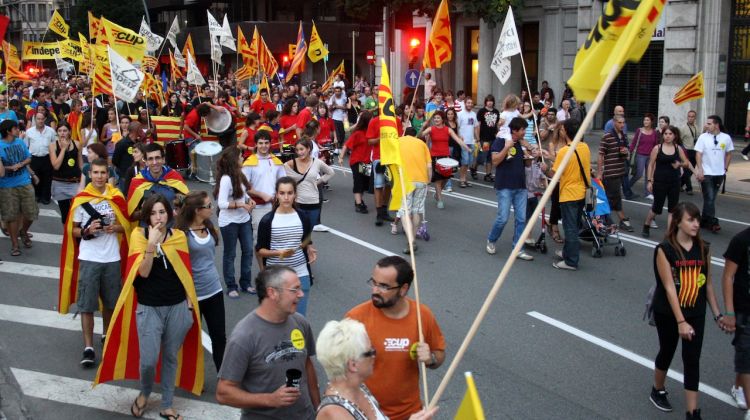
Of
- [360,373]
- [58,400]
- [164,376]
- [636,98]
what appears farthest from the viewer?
[636,98]

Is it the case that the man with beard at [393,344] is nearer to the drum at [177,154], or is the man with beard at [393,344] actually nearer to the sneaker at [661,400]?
the sneaker at [661,400]

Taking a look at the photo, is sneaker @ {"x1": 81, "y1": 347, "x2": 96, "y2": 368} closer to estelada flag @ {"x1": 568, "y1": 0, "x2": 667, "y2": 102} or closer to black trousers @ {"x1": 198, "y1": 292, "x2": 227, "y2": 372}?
black trousers @ {"x1": 198, "y1": 292, "x2": 227, "y2": 372}

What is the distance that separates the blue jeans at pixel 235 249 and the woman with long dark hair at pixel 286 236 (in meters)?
2.01

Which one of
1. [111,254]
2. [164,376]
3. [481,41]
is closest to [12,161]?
[111,254]

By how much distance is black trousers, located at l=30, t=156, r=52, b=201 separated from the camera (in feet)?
40.4

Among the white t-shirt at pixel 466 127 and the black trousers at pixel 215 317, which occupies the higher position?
the white t-shirt at pixel 466 127

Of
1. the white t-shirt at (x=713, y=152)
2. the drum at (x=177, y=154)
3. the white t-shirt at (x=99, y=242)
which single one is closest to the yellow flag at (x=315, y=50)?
the drum at (x=177, y=154)

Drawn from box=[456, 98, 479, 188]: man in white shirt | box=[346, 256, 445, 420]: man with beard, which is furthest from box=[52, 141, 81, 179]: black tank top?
box=[456, 98, 479, 188]: man in white shirt

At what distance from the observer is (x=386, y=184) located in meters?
13.0

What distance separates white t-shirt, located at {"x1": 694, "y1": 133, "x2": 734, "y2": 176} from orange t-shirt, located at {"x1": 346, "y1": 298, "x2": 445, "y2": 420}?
9.18 m

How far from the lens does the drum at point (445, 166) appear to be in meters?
13.5

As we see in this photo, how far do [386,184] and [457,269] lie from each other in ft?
9.95

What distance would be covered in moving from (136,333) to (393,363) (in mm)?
2866

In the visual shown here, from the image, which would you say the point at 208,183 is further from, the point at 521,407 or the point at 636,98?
the point at 636,98
